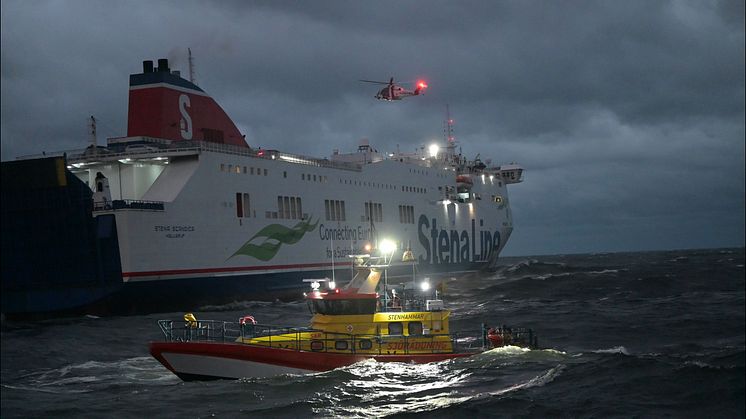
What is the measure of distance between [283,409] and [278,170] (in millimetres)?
31844

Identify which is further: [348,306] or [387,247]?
[387,247]

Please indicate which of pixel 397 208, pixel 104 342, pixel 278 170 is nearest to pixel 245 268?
pixel 278 170

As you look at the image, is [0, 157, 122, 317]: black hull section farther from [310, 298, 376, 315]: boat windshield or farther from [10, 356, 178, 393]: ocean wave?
[310, 298, 376, 315]: boat windshield

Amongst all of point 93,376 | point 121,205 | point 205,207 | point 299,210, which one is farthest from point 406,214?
point 93,376

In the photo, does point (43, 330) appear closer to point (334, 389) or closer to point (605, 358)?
point (334, 389)

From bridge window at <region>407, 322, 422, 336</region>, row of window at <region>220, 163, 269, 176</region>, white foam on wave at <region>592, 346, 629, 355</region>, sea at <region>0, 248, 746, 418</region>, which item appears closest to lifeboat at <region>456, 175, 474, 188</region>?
row of window at <region>220, 163, 269, 176</region>

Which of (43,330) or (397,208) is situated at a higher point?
(397,208)

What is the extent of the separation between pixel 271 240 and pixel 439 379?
27.5 metres

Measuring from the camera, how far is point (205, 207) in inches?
1682

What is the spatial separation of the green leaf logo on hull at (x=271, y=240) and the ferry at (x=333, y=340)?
21721 millimetres

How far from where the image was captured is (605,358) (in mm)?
24000

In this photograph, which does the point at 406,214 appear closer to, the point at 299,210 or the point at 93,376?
the point at 299,210

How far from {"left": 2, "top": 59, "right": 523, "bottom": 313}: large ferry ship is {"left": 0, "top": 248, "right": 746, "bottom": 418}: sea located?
3.63 metres

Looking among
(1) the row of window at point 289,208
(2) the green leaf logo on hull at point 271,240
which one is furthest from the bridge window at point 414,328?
(1) the row of window at point 289,208
